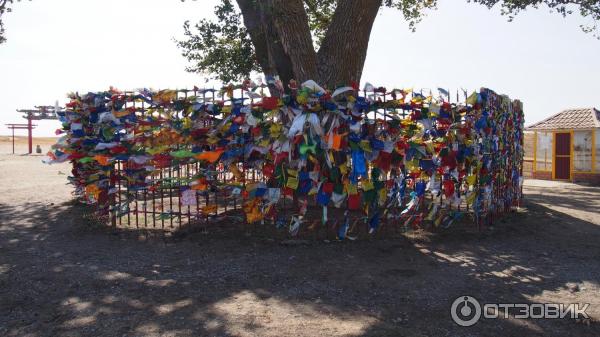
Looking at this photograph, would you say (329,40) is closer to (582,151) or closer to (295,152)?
(295,152)

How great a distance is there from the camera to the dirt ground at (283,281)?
12.7ft

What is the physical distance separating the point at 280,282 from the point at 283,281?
0.04 metres

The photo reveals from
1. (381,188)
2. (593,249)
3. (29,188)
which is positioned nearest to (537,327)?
(381,188)

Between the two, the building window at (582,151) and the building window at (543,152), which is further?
the building window at (543,152)

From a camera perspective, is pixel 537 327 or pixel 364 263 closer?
pixel 537 327

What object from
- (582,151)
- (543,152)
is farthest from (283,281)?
(543,152)

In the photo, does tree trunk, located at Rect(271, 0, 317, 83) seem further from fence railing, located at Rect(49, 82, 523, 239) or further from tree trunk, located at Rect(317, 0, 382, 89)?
fence railing, located at Rect(49, 82, 523, 239)

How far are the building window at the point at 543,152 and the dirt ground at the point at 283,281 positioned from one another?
41.9ft

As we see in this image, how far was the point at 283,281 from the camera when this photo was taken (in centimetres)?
511

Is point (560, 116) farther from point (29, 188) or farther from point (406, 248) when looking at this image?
point (29, 188)

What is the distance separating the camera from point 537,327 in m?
3.85

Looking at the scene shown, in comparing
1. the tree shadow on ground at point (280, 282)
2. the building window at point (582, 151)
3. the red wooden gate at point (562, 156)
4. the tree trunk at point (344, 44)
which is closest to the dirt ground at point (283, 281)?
the tree shadow on ground at point (280, 282)

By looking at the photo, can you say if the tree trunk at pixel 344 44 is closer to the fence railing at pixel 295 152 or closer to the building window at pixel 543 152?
the fence railing at pixel 295 152

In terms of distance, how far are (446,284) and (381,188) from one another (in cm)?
202
